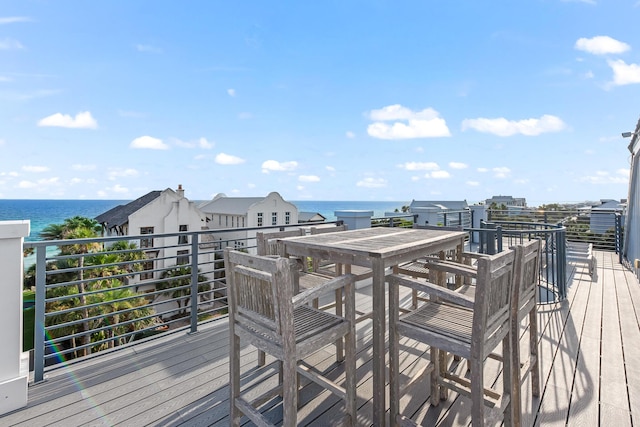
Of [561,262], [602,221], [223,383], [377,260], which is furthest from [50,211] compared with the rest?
[602,221]

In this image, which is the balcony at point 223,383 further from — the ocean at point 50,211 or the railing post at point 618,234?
the ocean at point 50,211

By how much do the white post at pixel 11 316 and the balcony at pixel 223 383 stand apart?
12 centimetres

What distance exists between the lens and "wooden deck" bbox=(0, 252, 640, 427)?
175 cm

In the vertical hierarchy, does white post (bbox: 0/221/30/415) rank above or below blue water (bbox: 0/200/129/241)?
below

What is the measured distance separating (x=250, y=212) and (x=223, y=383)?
58.0 ft

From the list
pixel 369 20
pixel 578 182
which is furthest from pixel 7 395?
pixel 578 182

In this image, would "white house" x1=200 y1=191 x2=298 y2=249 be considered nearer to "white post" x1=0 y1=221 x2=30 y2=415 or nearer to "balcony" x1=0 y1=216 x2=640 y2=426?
"balcony" x1=0 y1=216 x2=640 y2=426

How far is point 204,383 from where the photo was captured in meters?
2.13

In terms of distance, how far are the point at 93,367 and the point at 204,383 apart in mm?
960

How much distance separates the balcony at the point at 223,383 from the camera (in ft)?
5.79

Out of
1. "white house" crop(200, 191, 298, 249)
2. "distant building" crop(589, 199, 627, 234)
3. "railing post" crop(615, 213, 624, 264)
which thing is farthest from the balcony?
"white house" crop(200, 191, 298, 249)

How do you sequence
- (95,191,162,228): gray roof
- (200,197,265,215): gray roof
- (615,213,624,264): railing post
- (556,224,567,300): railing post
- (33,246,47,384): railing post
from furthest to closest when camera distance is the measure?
(200,197,265,215): gray roof, (95,191,162,228): gray roof, (615,213,624,264): railing post, (556,224,567,300): railing post, (33,246,47,384): railing post

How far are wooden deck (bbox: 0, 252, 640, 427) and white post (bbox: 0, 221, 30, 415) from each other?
12cm

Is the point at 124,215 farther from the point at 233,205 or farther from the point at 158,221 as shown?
the point at 233,205
